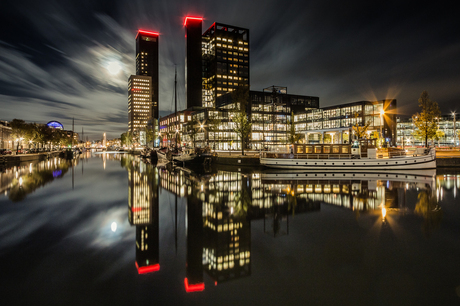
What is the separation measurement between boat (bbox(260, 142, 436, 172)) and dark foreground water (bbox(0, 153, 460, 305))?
832 inches

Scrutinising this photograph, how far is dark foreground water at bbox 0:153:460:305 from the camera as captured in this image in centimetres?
538

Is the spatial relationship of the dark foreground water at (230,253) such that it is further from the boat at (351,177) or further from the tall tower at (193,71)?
the tall tower at (193,71)

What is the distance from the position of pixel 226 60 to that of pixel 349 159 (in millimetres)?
131603

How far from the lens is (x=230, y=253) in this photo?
7492 millimetres

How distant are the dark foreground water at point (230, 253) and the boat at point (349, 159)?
21.1 metres

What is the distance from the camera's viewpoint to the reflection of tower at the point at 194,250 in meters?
5.97

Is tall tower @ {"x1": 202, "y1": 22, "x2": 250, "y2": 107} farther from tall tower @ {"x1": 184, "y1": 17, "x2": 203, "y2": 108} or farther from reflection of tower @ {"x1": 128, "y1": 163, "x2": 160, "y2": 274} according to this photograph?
reflection of tower @ {"x1": 128, "y1": 163, "x2": 160, "y2": 274}

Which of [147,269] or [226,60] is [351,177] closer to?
[147,269]

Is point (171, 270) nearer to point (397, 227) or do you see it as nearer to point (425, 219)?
point (397, 227)

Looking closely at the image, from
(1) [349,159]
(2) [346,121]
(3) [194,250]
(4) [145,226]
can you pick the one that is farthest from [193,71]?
(3) [194,250]

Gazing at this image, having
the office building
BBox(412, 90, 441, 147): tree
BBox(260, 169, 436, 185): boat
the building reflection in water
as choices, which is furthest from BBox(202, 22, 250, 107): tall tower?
the building reflection in water

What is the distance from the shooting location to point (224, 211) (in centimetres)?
1259

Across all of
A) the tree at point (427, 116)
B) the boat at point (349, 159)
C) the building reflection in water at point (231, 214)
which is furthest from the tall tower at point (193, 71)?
the building reflection in water at point (231, 214)

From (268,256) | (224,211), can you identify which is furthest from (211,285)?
(224,211)
